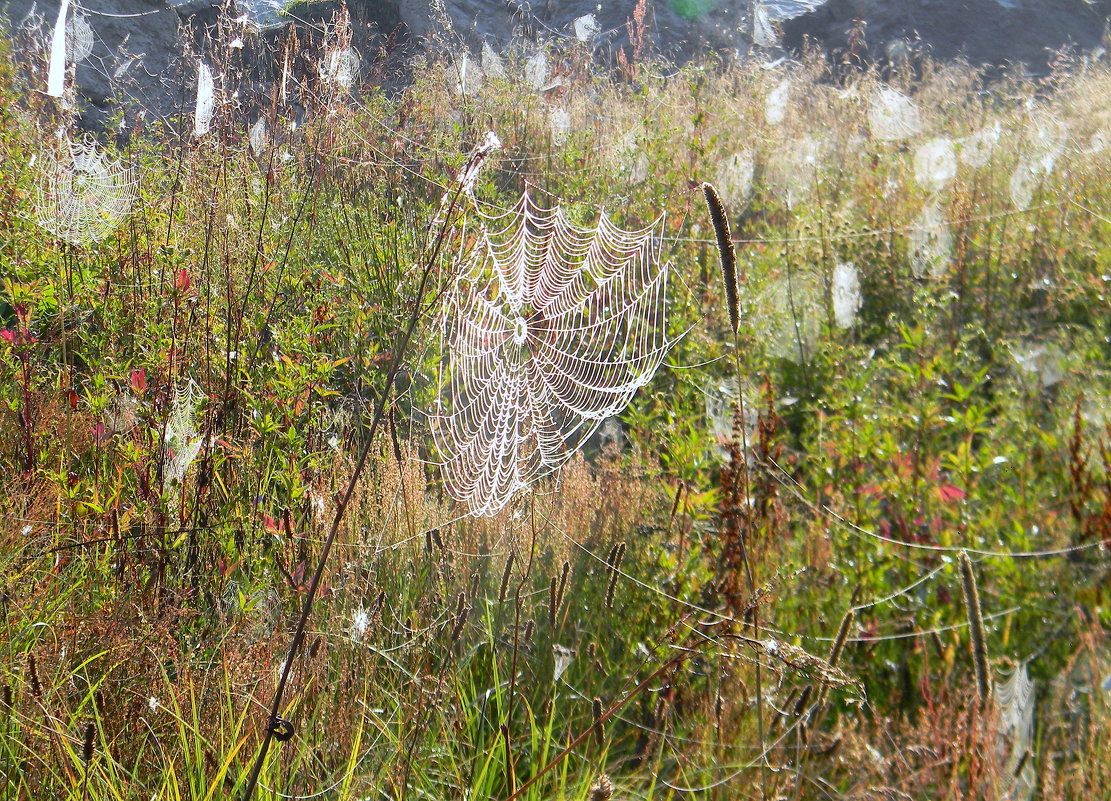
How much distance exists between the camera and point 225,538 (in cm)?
222

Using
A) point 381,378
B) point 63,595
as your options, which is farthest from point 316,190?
point 63,595

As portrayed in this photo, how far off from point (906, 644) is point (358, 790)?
126cm

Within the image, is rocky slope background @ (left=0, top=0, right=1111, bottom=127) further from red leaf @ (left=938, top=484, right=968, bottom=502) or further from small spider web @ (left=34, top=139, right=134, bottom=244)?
red leaf @ (left=938, top=484, right=968, bottom=502)

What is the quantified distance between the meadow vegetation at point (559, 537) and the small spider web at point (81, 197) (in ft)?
0.32

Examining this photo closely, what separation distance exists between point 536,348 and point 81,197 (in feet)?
9.18

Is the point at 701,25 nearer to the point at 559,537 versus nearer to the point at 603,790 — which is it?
the point at 559,537

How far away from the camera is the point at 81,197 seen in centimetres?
466

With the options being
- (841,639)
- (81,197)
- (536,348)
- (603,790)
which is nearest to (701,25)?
(81,197)

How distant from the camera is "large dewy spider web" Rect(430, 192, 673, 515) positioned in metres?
2.93

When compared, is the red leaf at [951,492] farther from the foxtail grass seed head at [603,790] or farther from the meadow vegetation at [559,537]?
the foxtail grass seed head at [603,790]

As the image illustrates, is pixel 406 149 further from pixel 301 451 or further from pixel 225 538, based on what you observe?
pixel 225 538

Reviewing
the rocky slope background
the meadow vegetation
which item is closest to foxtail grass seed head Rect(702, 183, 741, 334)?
the meadow vegetation

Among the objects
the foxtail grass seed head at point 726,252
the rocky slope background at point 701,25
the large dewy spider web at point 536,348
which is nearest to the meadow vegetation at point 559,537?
the large dewy spider web at point 536,348

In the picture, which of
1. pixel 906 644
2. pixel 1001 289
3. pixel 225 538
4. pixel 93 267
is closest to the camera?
pixel 906 644
